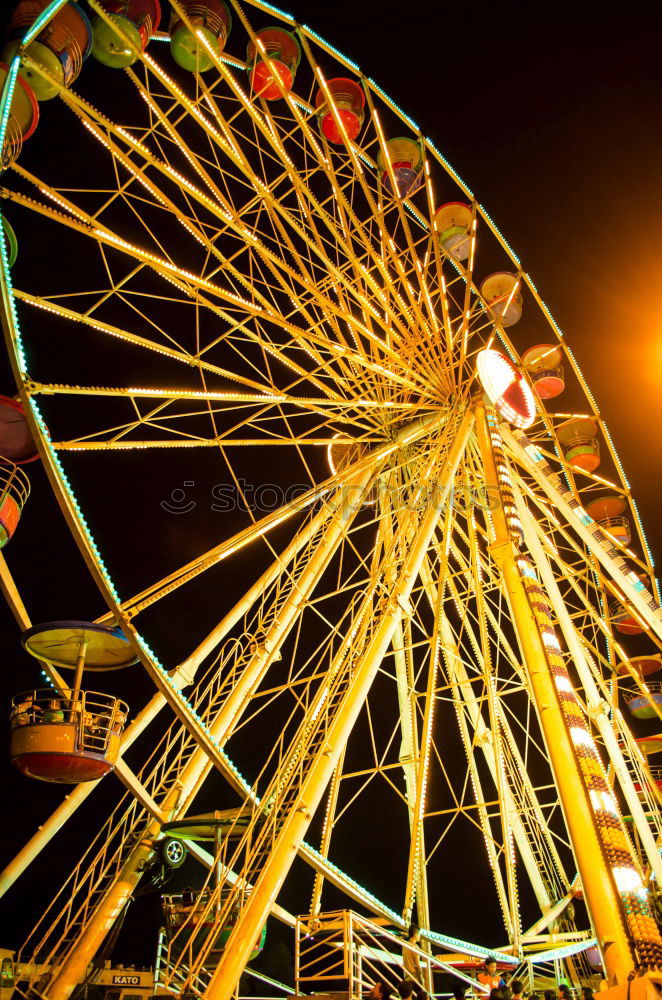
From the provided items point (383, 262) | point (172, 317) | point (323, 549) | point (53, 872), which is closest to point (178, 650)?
point (53, 872)

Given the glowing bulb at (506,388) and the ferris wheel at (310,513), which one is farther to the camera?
the glowing bulb at (506,388)

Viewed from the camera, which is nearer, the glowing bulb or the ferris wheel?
the ferris wheel

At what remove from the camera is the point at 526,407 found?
11.5 metres

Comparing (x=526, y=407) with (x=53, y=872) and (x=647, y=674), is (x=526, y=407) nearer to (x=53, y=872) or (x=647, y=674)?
Answer: (x=647, y=674)

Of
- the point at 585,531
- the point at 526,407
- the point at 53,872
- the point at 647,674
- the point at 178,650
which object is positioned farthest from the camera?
the point at 178,650

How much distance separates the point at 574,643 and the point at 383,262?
5.38 m

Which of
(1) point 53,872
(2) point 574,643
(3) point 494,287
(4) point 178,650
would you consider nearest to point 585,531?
(2) point 574,643

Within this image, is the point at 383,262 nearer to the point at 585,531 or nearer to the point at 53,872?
the point at 585,531

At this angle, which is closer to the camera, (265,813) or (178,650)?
(265,813)

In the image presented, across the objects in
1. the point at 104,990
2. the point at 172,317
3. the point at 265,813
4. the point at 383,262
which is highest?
the point at 172,317

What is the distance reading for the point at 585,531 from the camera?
9.99 m

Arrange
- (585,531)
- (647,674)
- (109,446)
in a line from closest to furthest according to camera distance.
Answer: (109,446) → (585,531) → (647,674)

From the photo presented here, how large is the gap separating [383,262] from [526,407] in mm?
3155

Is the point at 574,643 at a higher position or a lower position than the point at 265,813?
higher
